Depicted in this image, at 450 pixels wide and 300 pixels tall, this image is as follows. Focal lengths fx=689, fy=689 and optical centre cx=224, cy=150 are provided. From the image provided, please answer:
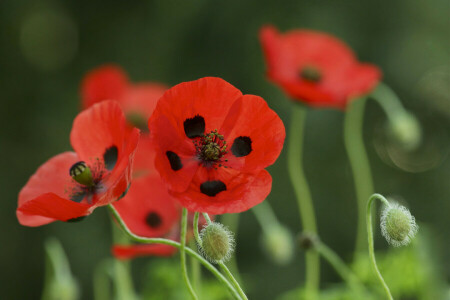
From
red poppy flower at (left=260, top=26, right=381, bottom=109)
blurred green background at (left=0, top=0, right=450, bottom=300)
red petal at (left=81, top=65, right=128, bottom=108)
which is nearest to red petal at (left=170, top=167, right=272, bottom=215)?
red poppy flower at (left=260, top=26, right=381, bottom=109)

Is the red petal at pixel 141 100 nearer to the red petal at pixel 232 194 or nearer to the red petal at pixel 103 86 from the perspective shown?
the red petal at pixel 103 86

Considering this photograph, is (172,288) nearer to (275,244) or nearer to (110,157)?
(275,244)

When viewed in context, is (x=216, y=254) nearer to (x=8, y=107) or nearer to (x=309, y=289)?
(x=309, y=289)

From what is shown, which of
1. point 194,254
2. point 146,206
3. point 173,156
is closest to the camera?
point 194,254

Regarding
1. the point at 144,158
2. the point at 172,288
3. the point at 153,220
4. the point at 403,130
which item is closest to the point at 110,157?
the point at 153,220

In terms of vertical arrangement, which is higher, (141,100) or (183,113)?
(183,113)

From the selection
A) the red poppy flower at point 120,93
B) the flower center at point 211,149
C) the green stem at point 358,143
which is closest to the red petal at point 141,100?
the red poppy flower at point 120,93
